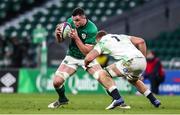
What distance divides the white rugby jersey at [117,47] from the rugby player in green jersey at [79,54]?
0.55 m

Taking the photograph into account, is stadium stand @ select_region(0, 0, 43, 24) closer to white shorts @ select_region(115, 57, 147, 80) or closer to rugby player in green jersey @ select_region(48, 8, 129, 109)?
rugby player in green jersey @ select_region(48, 8, 129, 109)

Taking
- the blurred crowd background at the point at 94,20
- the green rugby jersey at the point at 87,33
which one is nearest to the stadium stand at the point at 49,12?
the blurred crowd background at the point at 94,20

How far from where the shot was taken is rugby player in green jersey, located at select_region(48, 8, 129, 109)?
1753 cm

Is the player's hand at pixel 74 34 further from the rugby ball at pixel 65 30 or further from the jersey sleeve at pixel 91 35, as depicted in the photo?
the jersey sleeve at pixel 91 35

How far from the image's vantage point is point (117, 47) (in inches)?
679

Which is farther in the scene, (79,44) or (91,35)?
(91,35)

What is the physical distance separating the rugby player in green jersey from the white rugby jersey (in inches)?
21.8

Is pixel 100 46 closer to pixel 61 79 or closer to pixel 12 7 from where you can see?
pixel 61 79

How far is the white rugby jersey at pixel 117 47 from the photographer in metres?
17.1

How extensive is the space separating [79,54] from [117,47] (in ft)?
5.24

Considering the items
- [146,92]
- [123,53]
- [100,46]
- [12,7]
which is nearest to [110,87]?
[123,53]

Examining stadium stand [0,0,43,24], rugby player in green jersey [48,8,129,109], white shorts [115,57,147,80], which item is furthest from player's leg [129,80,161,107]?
stadium stand [0,0,43,24]

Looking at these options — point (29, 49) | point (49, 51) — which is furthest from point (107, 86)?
point (29, 49)

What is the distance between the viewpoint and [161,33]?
37500 mm
